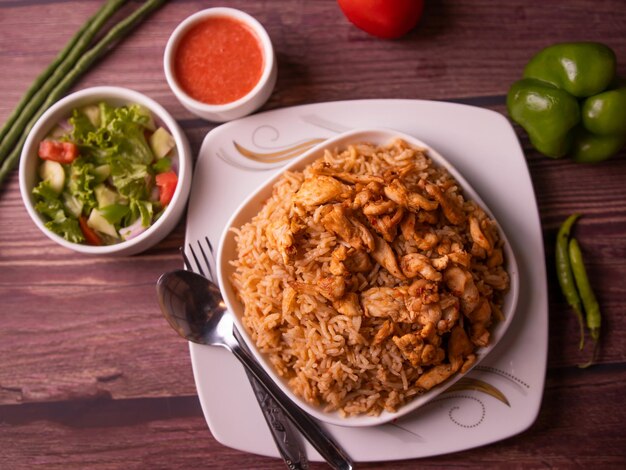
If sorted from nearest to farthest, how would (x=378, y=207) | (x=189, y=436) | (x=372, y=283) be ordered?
(x=378, y=207) → (x=372, y=283) → (x=189, y=436)

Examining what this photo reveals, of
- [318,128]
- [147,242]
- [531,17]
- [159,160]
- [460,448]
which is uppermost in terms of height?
[531,17]

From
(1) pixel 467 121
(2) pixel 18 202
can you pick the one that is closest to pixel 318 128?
(1) pixel 467 121

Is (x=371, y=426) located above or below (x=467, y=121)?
below

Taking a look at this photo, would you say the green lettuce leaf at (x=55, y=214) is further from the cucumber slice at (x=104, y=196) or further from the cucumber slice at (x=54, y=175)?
the cucumber slice at (x=104, y=196)

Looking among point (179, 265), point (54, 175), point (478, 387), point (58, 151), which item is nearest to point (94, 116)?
point (58, 151)

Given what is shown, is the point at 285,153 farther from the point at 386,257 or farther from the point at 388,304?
the point at 388,304

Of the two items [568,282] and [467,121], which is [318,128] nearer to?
[467,121]

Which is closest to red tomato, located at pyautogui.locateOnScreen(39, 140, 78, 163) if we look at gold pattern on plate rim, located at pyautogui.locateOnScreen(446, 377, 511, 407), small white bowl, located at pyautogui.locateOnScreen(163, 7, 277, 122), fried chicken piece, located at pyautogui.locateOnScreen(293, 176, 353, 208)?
small white bowl, located at pyautogui.locateOnScreen(163, 7, 277, 122)
